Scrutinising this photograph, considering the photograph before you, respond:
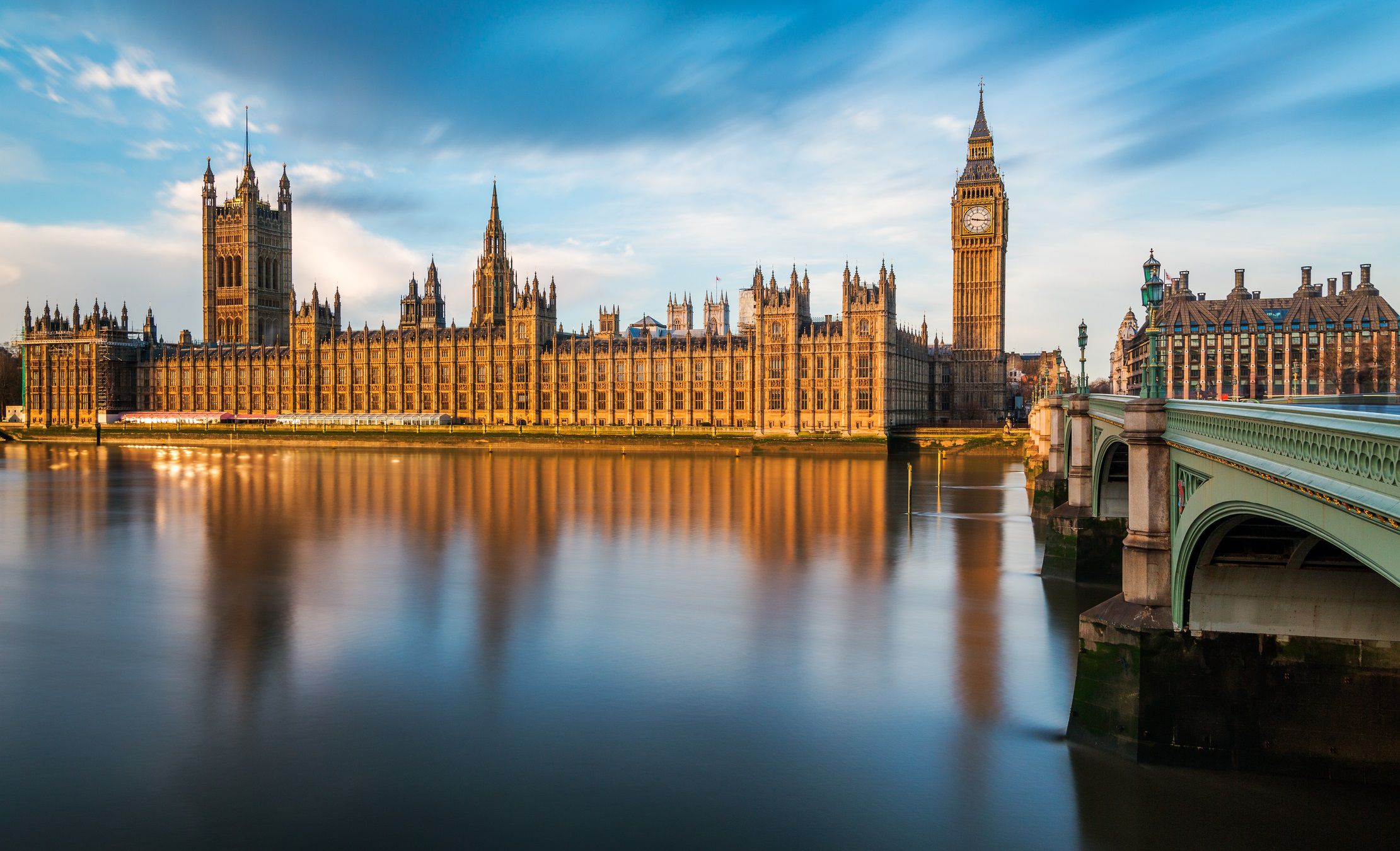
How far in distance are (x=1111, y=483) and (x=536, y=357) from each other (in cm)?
8264

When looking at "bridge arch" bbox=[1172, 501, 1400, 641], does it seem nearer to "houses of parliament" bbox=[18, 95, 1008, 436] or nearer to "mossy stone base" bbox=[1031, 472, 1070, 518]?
"mossy stone base" bbox=[1031, 472, 1070, 518]

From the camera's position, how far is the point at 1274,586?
48.8 ft

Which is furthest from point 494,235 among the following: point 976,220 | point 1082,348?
point 1082,348

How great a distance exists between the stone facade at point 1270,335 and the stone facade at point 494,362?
26774mm

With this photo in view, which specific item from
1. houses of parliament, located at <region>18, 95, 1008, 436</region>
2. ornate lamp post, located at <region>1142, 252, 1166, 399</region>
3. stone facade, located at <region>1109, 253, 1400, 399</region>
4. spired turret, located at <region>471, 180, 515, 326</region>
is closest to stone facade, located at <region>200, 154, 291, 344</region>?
houses of parliament, located at <region>18, 95, 1008, 436</region>

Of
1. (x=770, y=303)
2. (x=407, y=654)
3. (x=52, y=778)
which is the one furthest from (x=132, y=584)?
(x=770, y=303)

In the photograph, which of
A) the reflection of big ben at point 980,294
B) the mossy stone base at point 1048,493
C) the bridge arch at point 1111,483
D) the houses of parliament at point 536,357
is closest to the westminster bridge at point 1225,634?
the bridge arch at point 1111,483

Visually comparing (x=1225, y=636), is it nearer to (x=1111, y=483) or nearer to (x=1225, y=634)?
(x=1225, y=634)

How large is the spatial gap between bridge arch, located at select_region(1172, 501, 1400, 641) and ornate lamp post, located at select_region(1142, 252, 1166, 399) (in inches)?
121

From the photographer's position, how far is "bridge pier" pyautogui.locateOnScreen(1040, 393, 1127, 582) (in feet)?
97.5

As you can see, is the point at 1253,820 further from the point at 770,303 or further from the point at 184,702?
the point at 770,303

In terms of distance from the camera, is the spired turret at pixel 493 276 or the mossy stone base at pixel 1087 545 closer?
the mossy stone base at pixel 1087 545

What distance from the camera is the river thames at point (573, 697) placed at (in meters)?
15.2

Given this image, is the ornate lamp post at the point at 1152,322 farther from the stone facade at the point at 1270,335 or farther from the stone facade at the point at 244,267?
the stone facade at the point at 244,267
